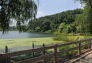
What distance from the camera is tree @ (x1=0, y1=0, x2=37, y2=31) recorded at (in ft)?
33.8

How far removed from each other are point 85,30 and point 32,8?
20328 millimetres

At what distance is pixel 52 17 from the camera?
454ft

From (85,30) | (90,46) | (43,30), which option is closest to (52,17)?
(43,30)

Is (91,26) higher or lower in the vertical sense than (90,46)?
higher

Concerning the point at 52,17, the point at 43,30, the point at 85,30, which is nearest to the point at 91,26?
the point at 85,30

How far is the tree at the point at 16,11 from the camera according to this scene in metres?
10.3

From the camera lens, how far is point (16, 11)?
1066cm

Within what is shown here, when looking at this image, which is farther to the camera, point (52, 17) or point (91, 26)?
point (52, 17)

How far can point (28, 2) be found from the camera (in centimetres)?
1126

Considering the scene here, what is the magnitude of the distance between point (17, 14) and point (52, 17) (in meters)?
128

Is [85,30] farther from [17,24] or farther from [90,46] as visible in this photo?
[17,24]

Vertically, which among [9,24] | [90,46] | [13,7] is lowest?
[90,46]

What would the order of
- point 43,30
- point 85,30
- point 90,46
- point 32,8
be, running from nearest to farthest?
point 32,8 → point 90,46 → point 85,30 → point 43,30

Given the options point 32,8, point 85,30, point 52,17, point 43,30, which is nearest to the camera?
point 32,8
